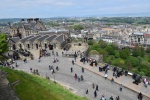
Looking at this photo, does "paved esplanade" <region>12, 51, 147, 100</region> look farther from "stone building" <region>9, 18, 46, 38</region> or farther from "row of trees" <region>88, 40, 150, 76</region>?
"row of trees" <region>88, 40, 150, 76</region>

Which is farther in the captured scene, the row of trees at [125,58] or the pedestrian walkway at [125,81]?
the row of trees at [125,58]

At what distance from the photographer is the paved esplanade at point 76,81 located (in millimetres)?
28288

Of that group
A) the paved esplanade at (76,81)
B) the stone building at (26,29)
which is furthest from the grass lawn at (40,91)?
the stone building at (26,29)

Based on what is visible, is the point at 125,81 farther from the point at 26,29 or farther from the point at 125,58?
the point at 125,58

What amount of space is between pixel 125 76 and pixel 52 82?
1100 cm

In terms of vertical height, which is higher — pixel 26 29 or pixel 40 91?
pixel 26 29

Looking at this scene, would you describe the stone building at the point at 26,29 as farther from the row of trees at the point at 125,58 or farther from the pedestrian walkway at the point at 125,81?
the pedestrian walkway at the point at 125,81

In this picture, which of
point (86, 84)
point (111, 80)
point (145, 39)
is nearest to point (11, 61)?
point (86, 84)

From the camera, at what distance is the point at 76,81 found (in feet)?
105

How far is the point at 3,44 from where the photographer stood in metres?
46.7

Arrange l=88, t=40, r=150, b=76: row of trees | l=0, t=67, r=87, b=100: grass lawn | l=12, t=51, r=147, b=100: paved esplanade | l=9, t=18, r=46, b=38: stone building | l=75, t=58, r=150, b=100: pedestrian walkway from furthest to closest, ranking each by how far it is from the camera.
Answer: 1. l=88, t=40, r=150, b=76: row of trees
2. l=9, t=18, r=46, b=38: stone building
3. l=75, t=58, r=150, b=100: pedestrian walkway
4. l=12, t=51, r=147, b=100: paved esplanade
5. l=0, t=67, r=87, b=100: grass lawn

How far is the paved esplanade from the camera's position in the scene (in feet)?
92.8

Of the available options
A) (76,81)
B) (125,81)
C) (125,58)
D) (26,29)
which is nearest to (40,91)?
(76,81)

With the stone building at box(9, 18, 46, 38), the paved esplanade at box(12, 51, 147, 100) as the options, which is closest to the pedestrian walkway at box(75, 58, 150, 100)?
the paved esplanade at box(12, 51, 147, 100)
